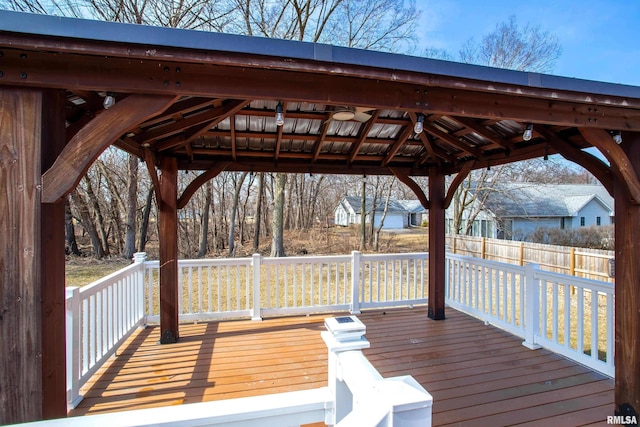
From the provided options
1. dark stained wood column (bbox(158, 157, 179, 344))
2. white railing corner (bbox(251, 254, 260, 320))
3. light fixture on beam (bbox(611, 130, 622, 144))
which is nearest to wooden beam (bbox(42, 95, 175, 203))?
dark stained wood column (bbox(158, 157, 179, 344))

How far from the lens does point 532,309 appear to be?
3.96 metres

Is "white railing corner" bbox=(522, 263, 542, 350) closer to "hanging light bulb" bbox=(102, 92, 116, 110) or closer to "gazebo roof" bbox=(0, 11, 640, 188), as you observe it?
"gazebo roof" bbox=(0, 11, 640, 188)

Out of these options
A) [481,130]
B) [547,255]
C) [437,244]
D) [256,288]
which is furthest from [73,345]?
[547,255]

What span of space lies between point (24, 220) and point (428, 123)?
3.44m

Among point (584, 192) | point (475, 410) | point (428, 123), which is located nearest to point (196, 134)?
point (428, 123)

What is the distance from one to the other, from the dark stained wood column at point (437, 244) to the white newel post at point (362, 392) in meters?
3.80

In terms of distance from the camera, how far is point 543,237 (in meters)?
16.3

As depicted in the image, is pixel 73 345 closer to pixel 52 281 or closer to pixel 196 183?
pixel 52 281

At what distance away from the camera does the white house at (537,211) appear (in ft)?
59.4

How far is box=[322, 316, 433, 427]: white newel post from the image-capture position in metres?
0.98

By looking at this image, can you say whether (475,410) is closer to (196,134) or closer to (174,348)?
(174,348)

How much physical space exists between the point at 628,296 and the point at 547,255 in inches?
360

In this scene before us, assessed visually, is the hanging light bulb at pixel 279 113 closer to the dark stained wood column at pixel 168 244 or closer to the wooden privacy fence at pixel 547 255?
the dark stained wood column at pixel 168 244

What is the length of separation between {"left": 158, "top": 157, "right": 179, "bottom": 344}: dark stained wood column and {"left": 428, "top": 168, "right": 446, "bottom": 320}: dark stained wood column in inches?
142
